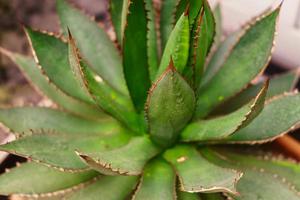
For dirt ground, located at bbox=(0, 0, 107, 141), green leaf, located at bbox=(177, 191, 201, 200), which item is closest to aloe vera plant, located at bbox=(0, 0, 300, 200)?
green leaf, located at bbox=(177, 191, 201, 200)

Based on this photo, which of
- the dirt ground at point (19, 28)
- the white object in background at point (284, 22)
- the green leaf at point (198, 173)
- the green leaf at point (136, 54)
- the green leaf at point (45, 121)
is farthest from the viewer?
the dirt ground at point (19, 28)

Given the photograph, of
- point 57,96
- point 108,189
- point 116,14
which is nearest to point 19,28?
point 57,96

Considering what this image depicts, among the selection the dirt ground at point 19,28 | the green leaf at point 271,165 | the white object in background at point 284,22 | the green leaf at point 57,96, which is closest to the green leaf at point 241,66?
the green leaf at point 271,165

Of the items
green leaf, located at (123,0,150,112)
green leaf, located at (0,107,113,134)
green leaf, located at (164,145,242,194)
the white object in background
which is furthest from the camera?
the white object in background

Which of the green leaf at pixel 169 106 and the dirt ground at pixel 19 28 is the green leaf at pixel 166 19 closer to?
the green leaf at pixel 169 106

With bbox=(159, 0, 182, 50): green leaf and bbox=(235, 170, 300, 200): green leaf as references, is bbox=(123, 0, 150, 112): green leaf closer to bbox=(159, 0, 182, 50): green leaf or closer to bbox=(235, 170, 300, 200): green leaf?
bbox=(159, 0, 182, 50): green leaf

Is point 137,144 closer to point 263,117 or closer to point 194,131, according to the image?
point 194,131

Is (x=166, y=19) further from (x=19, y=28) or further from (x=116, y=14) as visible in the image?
(x=19, y=28)
